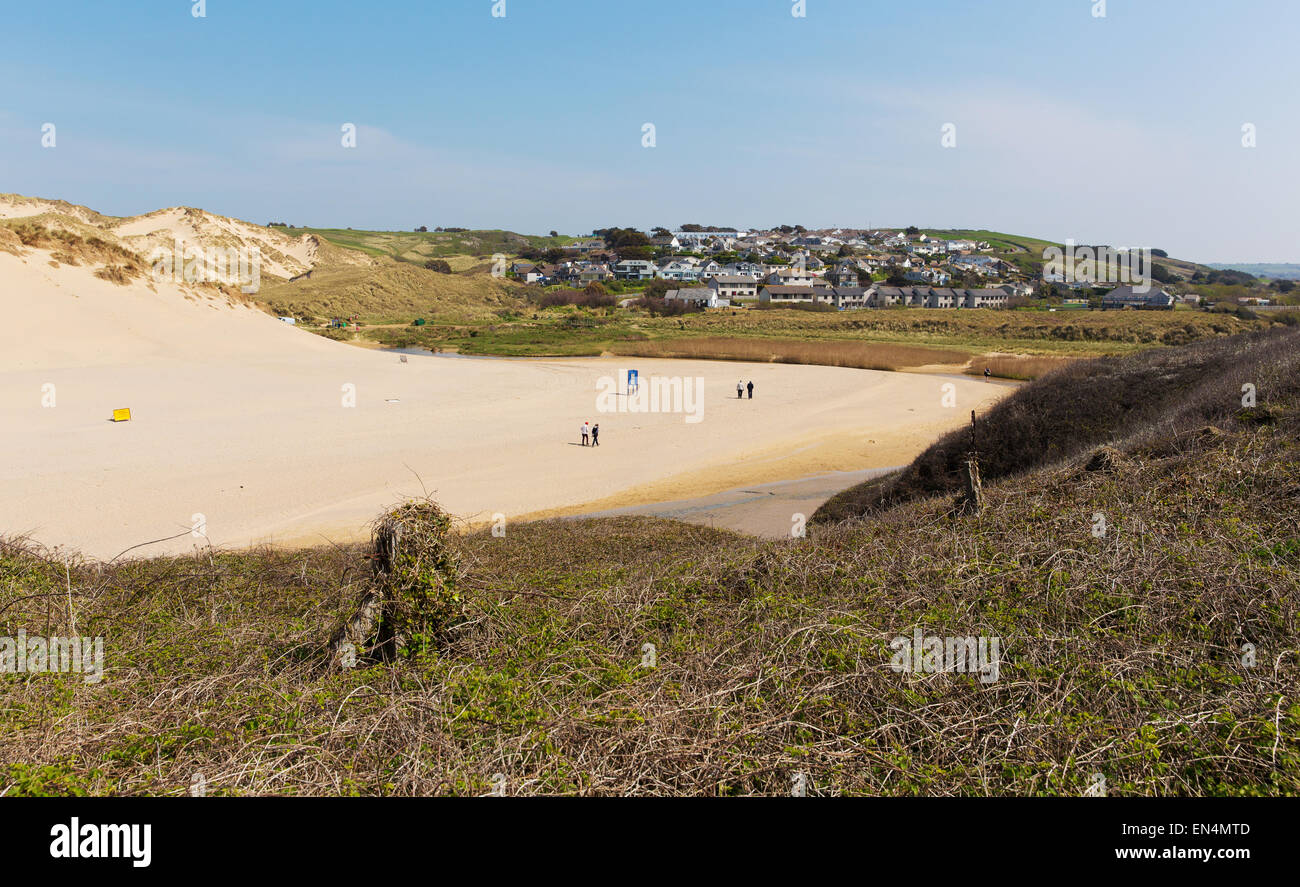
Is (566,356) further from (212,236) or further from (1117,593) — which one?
(212,236)

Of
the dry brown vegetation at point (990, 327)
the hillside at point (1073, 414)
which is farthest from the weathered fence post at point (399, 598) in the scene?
the dry brown vegetation at point (990, 327)

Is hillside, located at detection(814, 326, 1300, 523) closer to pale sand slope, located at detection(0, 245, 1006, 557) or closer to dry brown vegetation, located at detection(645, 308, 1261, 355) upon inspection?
pale sand slope, located at detection(0, 245, 1006, 557)

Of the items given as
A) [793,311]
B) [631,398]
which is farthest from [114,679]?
[793,311]

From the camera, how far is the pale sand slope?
20344 millimetres

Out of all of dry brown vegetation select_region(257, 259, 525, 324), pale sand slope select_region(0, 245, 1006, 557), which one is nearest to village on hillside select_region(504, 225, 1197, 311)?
dry brown vegetation select_region(257, 259, 525, 324)

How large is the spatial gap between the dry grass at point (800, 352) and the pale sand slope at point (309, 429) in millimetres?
5709

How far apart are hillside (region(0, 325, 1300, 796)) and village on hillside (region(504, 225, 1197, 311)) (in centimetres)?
10375

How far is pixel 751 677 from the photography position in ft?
18.7

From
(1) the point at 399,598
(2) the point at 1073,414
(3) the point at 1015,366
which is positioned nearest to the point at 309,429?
(2) the point at 1073,414

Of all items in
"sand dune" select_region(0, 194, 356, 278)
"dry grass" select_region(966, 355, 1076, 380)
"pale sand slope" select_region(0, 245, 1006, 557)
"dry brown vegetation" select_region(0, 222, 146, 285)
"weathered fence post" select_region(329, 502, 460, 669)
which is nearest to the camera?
"weathered fence post" select_region(329, 502, 460, 669)

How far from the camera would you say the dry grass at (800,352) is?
60031 millimetres

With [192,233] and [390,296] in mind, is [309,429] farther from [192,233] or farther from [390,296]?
[192,233]

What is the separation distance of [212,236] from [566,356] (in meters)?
77.2

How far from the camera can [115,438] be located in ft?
88.1
